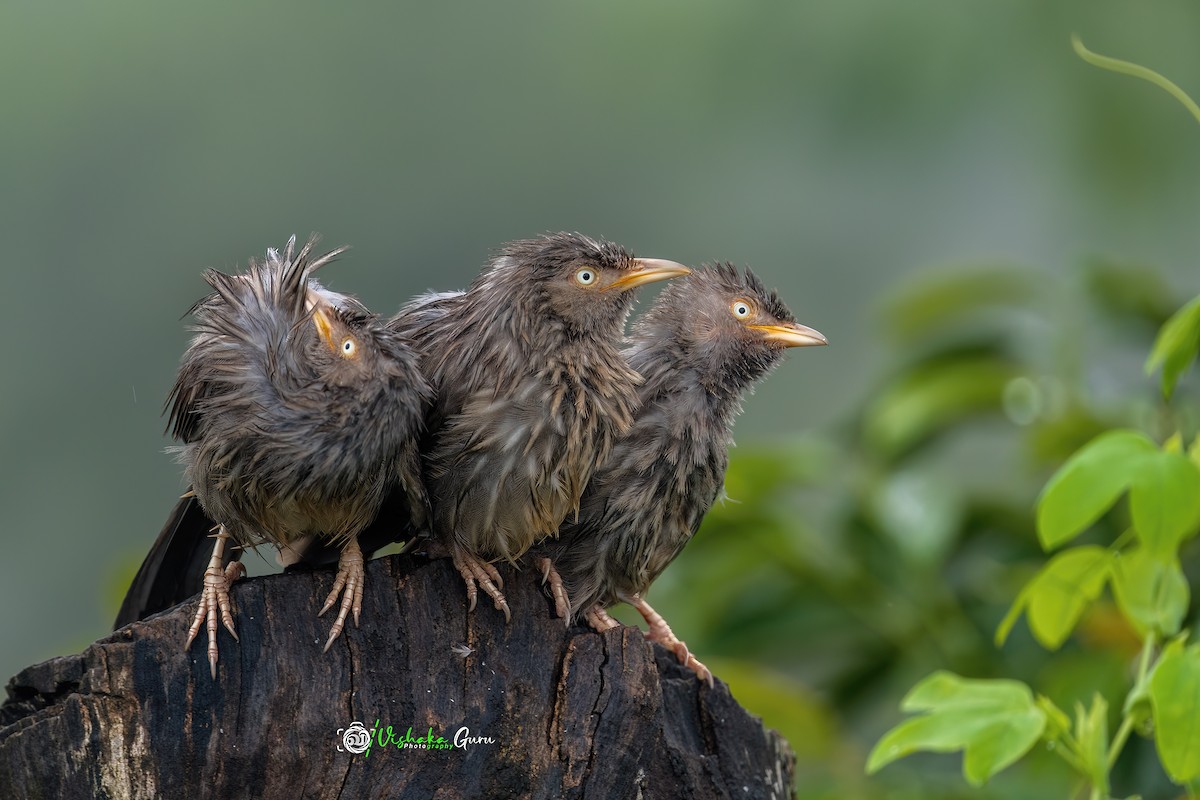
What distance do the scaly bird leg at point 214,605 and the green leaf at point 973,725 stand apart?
1.09m

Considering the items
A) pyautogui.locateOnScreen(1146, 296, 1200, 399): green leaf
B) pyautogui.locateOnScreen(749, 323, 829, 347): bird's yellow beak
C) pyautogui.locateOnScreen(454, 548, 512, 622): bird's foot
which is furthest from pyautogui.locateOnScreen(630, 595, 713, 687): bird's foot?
Result: pyautogui.locateOnScreen(1146, 296, 1200, 399): green leaf

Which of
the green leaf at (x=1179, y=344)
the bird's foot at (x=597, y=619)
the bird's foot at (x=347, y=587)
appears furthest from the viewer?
the bird's foot at (x=597, y=619)

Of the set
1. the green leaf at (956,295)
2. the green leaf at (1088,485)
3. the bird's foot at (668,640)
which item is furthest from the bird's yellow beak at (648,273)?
the green leaf at (956,295)

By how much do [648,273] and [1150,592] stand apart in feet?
3.37

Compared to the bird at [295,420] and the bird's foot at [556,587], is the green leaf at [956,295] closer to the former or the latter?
the bird's foot at [556,587]

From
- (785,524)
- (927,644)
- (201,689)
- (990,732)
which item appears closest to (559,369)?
(201,689)

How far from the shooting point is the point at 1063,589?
228 cm

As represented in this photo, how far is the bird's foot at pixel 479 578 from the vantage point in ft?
6.39

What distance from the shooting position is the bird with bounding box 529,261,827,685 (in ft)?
7.16

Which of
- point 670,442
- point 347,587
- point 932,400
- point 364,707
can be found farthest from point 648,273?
point 932,400

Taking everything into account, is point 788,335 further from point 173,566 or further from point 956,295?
point 956,295

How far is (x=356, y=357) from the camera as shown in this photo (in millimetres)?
1871

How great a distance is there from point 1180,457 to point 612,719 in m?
0.99

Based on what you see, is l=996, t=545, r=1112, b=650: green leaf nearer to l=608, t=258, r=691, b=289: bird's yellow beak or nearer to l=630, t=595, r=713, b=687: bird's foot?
l=630, t=595, r=713, b=687: bird's foot
